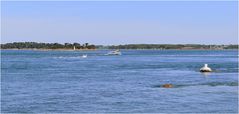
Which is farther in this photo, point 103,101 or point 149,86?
point 149,86

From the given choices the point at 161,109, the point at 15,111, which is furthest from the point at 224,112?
the point at 15,111

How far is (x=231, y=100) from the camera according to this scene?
39.7 meters

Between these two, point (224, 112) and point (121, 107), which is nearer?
point (224, 112)

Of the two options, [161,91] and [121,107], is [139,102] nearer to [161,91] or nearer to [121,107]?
[121,107]

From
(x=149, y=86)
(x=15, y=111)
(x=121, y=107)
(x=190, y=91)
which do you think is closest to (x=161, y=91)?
(x=190, y=91)

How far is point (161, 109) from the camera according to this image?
3569 cm

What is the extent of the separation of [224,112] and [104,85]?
22032mm

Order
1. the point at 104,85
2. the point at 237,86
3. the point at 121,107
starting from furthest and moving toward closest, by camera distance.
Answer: the point at 104,85 → the point at 237,86 → the point at 121,107

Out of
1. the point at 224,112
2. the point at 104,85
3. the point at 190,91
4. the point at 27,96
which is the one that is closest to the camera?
the point at 224,112

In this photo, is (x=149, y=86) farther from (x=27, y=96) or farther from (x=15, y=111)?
(x=15, y=111)

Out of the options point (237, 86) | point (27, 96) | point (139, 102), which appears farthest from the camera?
point (237, 86)

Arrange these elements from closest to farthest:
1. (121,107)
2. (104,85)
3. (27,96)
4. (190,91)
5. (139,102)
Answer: (121,107) → (139,102) → (27,96) → (190,91) → (104,85)

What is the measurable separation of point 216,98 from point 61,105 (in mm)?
11411

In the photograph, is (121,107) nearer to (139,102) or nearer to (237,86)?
(139,102)
